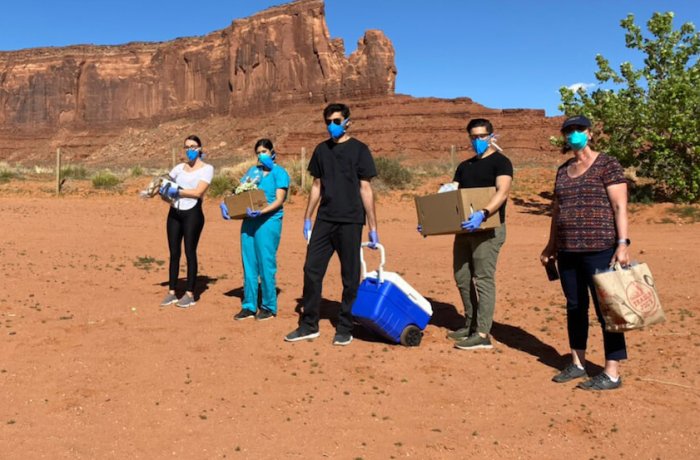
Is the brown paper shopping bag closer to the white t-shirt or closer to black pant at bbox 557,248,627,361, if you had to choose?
black pant at bbox 557,248,627,361

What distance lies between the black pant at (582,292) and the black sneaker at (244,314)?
10.4 ft

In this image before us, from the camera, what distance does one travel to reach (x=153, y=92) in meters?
97.2

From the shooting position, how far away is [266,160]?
6.23 m

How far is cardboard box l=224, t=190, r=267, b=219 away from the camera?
606cm

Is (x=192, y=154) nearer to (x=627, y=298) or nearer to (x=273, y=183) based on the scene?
(x=273, y=183)

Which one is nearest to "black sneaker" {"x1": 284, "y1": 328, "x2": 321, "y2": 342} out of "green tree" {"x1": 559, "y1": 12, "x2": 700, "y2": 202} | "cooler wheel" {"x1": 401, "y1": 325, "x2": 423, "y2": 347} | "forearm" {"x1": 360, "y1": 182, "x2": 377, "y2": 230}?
"cooler wheel" {"x1": 401, "y1": 325, "x2": 423, "y2": 347}

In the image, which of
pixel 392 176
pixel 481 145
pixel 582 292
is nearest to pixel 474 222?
pixel 481 145

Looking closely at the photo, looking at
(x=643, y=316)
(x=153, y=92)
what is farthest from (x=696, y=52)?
(x=153, y=92)

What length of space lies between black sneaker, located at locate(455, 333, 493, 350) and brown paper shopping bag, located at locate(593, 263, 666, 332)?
4.67 ft

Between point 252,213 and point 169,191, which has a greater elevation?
point 169,191

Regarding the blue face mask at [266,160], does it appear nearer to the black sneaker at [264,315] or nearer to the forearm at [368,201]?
the forearm at [368,201]

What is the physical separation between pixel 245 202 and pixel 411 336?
2.08 meters

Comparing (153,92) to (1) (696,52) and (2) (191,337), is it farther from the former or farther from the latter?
(2) (191,337)

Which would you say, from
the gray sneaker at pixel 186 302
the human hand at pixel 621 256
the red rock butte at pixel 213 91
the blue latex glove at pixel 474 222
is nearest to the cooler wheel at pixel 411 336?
the blue latex glove at pixel 474 222
